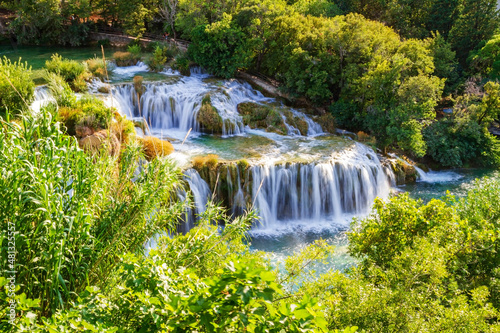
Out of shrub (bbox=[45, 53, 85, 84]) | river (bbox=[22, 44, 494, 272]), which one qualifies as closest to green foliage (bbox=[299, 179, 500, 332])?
river (bbox=[22, 44, 494, 272])

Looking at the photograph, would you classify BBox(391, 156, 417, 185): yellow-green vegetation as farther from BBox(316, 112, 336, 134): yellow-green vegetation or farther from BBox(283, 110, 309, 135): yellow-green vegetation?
BBox(283, 110, 309, 135): yellow-green vegetation

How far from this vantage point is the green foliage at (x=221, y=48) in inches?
902

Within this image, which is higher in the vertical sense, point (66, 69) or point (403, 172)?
point (66, 69)

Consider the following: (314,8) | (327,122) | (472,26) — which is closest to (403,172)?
(327,122)

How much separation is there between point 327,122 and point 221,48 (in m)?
8.85

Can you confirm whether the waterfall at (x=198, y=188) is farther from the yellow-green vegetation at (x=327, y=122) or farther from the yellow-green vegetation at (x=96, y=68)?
the yellow-green vegetation at (x=96, y=68)

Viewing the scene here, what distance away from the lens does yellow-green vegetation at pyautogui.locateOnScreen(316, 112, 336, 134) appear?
21.2m

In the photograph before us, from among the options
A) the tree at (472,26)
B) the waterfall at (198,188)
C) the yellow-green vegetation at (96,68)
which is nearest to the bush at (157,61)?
the yellow-green vegetation at (96,68)

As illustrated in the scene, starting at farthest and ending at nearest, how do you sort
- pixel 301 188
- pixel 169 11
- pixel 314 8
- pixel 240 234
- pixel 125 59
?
pixel 314 8 < pixel 169 11 < pixel 125 59 < pixel 301 188 < pixel 240 234

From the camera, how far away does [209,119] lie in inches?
779

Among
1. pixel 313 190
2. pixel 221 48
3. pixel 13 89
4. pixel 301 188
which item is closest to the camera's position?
pixel 13 89

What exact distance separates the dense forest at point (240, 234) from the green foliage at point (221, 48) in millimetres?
3800

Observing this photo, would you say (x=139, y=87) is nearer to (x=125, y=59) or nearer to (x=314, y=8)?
(x=125, y=59)

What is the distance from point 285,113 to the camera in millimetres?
21125
